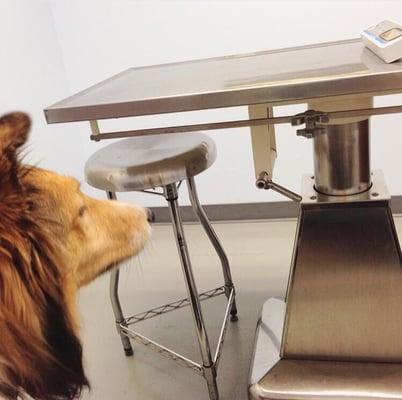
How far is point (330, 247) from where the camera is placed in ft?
3.56

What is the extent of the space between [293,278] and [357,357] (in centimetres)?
25

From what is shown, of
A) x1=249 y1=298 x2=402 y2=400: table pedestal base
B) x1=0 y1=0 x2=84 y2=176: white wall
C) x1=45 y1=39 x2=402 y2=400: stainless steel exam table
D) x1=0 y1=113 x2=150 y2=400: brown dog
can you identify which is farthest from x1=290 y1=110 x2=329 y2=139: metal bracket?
x1=0 y1=0 x2=84 y2=176: white wall

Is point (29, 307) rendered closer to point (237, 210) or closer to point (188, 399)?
point (188, 399)

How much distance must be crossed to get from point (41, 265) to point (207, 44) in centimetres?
163

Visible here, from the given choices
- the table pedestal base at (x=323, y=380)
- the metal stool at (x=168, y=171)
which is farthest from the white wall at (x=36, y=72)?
the table pedestal base at (x=323, y=380)

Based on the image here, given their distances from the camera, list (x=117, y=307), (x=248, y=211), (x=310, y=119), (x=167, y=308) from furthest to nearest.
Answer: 1. (x=248, y=211)
2. (x=167, y=308)
3. (x=117, y=307)
4. (x=310, y=119)

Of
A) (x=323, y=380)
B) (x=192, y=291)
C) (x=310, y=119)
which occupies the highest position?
(x=310, y=119)

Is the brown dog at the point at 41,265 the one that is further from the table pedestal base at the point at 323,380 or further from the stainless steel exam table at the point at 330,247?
the table pedestal base at the point at 323,380

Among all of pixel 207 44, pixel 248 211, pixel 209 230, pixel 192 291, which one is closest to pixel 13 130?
pixel 192 291

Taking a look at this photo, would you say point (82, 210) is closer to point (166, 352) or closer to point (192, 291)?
point (192, 291)

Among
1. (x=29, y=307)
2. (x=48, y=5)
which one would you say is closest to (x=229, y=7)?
(x=48, y=5)

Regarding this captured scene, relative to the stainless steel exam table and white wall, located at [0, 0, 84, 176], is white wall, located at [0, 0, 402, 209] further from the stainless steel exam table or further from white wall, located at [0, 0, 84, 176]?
the stainless steel exam table

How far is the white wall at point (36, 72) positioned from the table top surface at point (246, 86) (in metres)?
1.01

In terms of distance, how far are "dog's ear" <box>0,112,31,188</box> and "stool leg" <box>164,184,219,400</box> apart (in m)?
0.51
